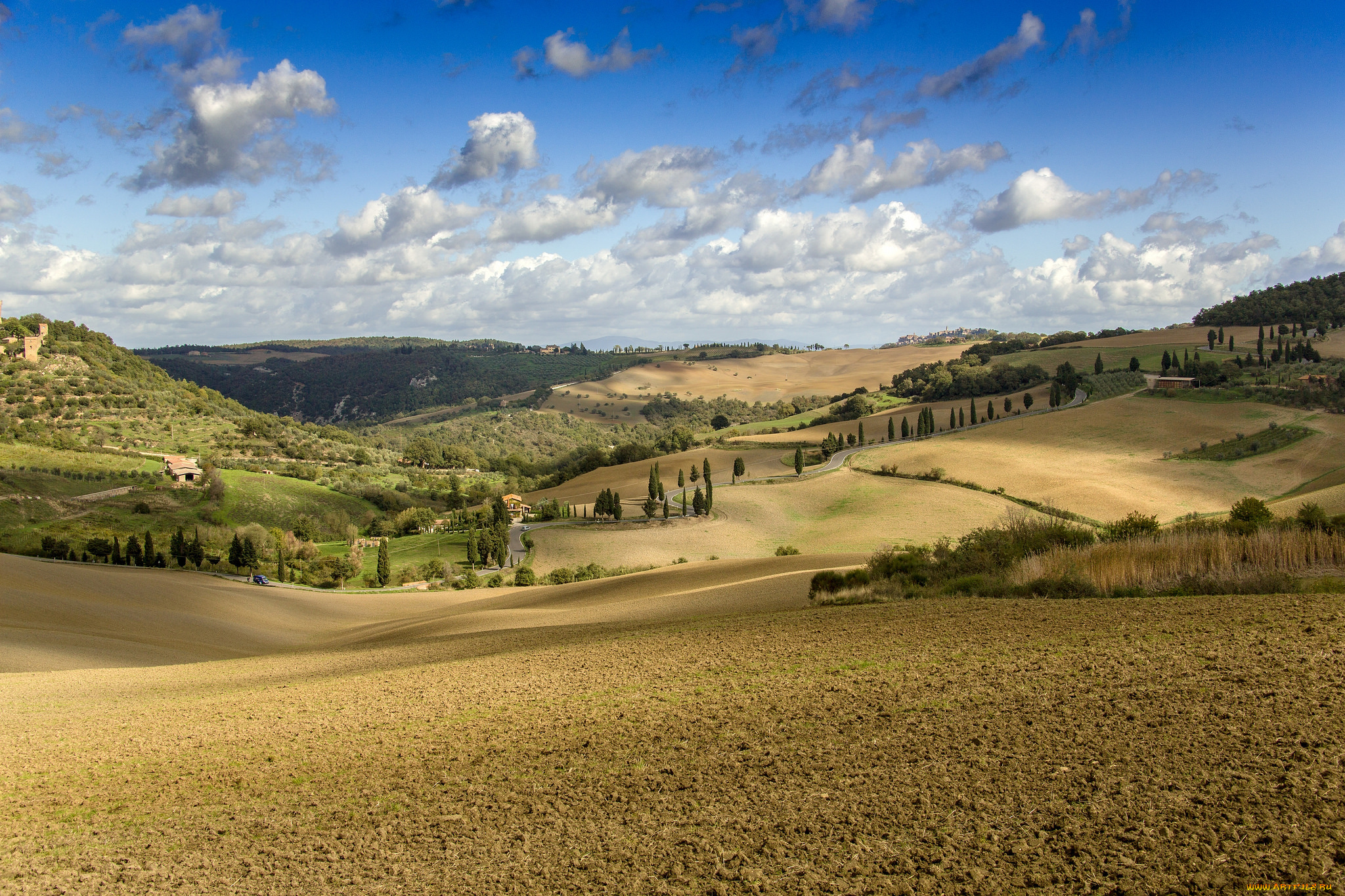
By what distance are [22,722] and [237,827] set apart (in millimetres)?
8949

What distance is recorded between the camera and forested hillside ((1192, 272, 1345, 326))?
127 m

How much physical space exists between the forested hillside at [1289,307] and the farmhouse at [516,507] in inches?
5069

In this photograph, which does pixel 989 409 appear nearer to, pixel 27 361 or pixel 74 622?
pixel 74 622

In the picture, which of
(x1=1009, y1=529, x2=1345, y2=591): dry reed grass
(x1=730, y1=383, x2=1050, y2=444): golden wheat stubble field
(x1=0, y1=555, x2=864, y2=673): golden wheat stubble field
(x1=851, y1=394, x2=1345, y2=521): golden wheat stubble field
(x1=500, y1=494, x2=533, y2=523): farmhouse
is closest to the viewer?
(x1=1009, y1=529, x2=1345, y2=591): dry reed grass

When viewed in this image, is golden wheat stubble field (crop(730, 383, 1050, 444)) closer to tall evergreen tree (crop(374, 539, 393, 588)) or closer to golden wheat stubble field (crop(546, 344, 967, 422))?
golden wheat stubble field (crop(546, 344, 967, 422))

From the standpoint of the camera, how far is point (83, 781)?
10844mm

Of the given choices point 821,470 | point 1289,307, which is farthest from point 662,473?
point 1289,307

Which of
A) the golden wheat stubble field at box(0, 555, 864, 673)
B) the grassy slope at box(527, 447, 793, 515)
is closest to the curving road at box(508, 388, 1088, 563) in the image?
the grassy slope at box(527, 447, 793, 515)

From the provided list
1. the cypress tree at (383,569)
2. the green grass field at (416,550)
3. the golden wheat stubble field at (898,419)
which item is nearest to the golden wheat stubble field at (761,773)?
the cypress tree at (383,569)

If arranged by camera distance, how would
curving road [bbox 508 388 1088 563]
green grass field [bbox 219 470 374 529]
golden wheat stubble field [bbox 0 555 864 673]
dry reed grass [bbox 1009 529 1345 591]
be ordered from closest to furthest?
dry reed grass [bbox 1009 529 1345 591] → golden wheat stubble field [bbox 0 555 864 673] → curving road [bbox 508 388 1088 563] → green grass field [bbox 219 470 374 529]

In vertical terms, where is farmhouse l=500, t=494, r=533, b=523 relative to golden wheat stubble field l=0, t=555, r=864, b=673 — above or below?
below

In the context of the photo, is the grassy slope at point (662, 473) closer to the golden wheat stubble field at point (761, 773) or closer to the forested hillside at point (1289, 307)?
the golden wheat stubble field at point (761, 773)

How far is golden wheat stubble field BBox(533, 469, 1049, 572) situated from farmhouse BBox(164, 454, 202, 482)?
43.6m

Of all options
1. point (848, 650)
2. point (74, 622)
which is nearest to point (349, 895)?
point (848, 650)
